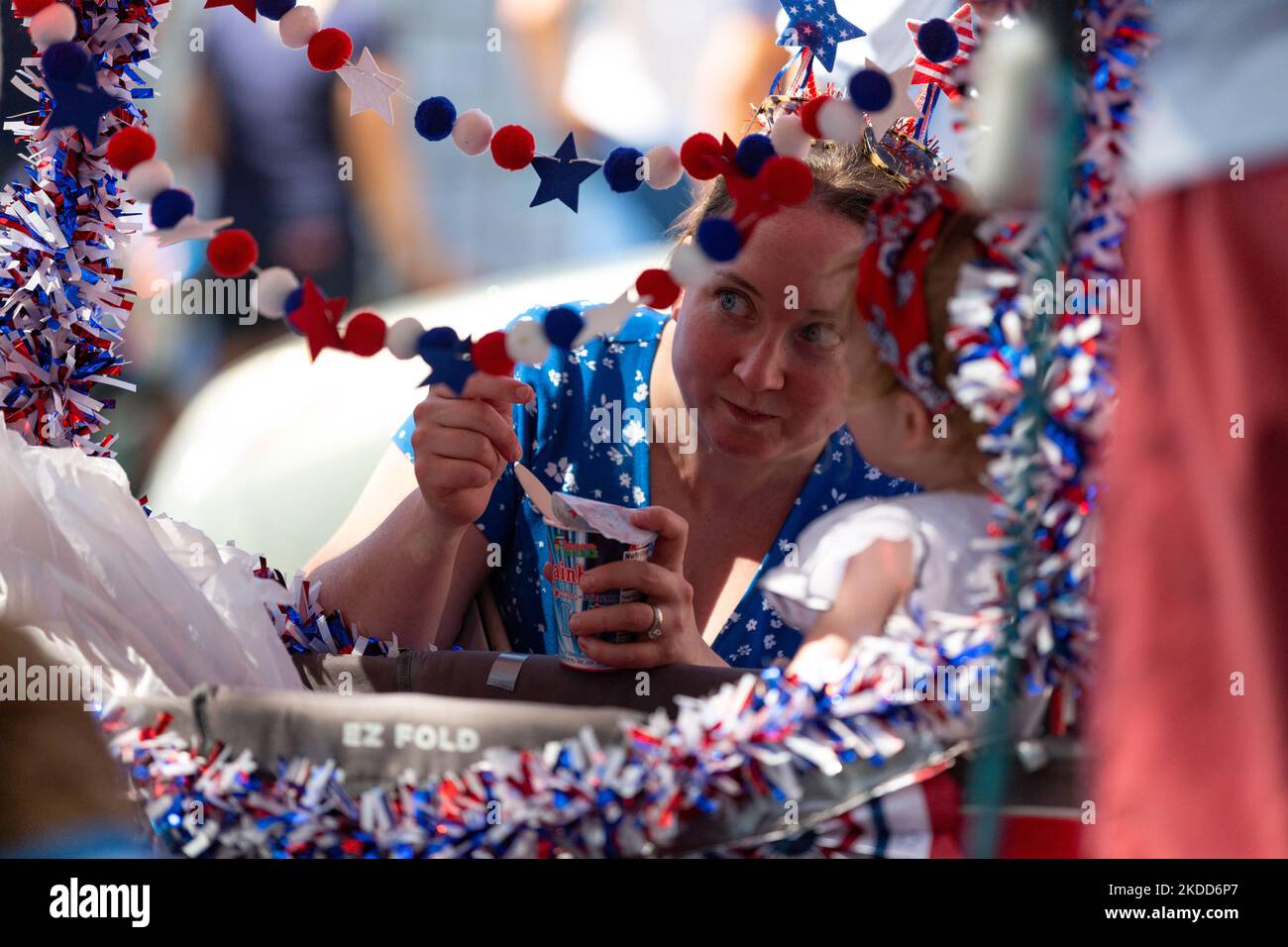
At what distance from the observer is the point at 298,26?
134 cm

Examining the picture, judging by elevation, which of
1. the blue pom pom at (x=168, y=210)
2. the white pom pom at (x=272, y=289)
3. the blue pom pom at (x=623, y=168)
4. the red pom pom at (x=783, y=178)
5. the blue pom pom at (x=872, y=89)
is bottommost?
the white pom pom at (x=272, y=289)

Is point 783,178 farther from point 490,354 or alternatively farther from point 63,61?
point 63,61

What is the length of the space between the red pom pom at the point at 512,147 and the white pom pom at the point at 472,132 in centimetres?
1

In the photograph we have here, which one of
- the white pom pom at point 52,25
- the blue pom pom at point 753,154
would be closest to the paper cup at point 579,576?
the blue pom pom at point 753,154

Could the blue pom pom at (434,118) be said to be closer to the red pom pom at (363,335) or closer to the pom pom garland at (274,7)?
the pom pom garland at (274,7)

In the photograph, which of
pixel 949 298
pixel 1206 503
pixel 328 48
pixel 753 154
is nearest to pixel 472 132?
pixel 328 48

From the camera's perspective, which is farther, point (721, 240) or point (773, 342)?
point (773, 342)

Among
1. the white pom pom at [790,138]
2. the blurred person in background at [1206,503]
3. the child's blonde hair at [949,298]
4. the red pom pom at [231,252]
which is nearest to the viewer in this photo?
the blurred person in background at [1206,503]

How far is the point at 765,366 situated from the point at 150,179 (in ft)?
2.20

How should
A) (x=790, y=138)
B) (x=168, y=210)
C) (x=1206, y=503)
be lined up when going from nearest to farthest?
(x=1206, y=503) < (x=168, y=210) < (x=790, y=138)

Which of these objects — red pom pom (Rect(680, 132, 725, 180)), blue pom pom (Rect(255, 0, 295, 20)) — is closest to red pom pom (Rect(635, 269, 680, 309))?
red pom pom (Rect(680, 132, 725, 180))

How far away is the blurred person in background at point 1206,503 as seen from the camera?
792 millimetres
